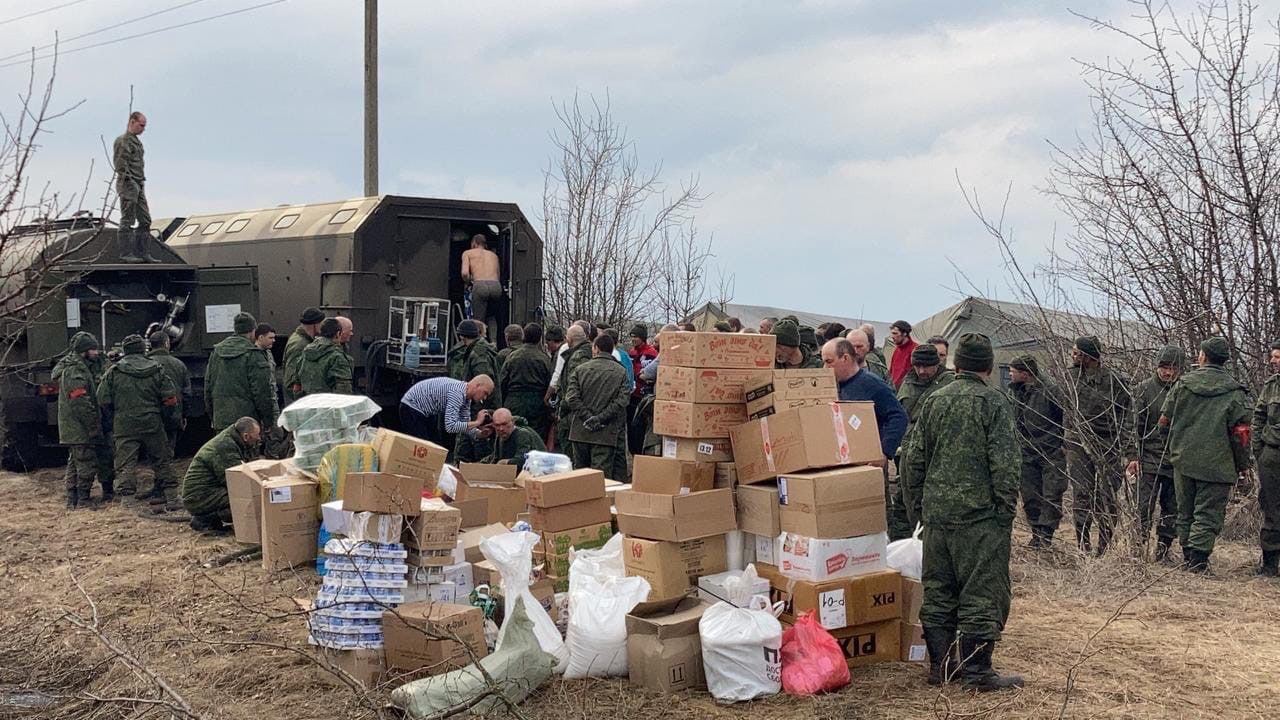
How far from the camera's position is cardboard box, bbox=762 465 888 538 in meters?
5.76

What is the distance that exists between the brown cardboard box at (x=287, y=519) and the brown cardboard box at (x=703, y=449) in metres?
2.81

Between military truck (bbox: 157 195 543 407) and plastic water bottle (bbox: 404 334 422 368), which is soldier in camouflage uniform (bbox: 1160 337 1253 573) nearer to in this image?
military truck (bbox: 157 195 543 407)

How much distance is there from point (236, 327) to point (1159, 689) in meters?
8.35

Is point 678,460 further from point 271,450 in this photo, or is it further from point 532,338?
point 271,450

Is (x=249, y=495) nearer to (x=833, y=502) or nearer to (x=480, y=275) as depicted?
(x=833, y=502)

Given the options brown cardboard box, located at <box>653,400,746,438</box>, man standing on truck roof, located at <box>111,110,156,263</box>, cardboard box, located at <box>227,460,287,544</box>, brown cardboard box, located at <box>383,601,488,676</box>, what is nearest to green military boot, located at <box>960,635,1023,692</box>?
brown cardboard box, located at <box>653,400,746,438</box>

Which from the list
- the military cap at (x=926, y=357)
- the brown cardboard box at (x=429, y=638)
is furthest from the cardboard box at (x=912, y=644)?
the military cap at (x=926, y=357)

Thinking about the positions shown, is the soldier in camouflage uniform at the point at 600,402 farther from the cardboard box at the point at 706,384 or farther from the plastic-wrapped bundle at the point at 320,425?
the cardboard box at the point at 706,384

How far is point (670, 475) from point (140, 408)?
6.42 meters

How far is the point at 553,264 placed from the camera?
1848 centimetres

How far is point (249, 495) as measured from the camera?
8453mm

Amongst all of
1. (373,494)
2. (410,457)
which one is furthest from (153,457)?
(373,494)

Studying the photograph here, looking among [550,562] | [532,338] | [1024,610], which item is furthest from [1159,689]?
[532,338]

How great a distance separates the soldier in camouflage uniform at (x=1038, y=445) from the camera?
364 inches
